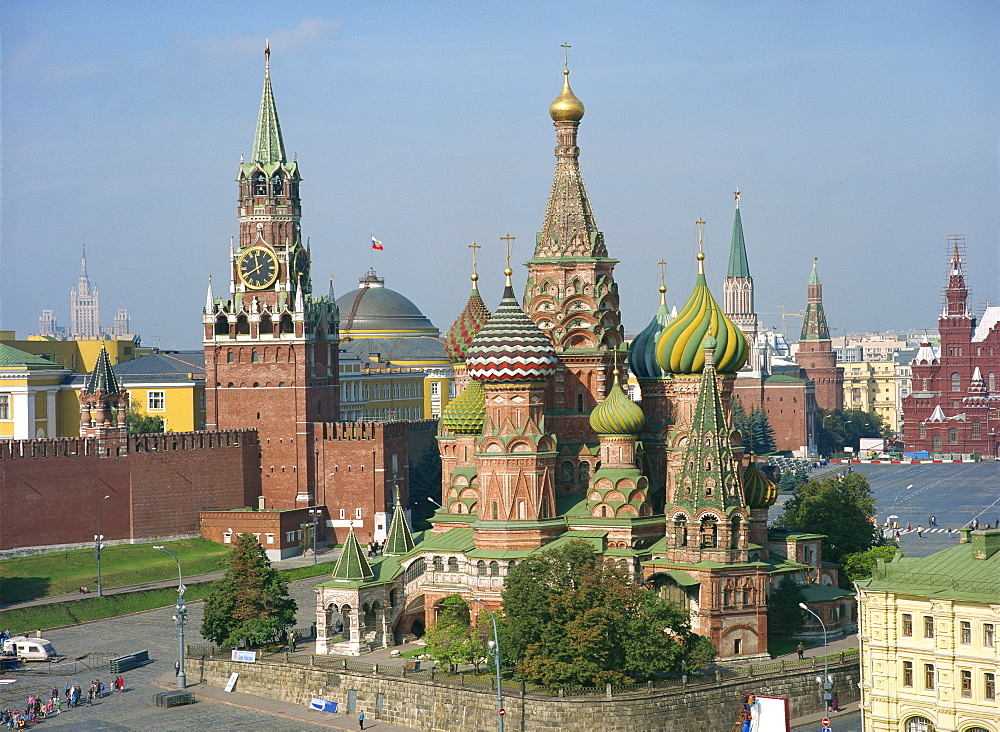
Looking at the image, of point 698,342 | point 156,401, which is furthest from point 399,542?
point 156,401

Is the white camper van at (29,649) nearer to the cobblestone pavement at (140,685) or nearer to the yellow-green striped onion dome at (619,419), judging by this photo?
the cobblestone pavement at (140,685)

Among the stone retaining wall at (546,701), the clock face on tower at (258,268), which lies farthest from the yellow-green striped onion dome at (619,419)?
the clock face on tower at (258,268)

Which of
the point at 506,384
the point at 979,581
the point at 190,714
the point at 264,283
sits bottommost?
the point at 190,714

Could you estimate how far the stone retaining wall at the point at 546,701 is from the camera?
65250mm

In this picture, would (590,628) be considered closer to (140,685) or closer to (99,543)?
(140,685)

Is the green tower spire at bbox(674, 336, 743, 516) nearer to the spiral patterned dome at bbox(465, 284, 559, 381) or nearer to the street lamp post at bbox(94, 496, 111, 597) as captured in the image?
the spiral patterned dome at bbox(465, 284, 559, 381)

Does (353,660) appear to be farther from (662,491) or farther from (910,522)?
(910,522)

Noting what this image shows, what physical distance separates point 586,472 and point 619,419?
466 centimetres

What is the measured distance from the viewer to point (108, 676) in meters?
78.1

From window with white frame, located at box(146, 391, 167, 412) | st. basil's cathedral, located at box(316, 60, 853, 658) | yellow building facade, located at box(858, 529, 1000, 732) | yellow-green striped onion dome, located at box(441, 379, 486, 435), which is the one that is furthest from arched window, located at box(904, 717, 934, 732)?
window with white frame, located at box(146, 391, 167, 412)

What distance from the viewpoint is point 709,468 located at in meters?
72.2

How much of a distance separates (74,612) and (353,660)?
21122mm

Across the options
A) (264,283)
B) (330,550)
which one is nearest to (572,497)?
Result: (330,550)

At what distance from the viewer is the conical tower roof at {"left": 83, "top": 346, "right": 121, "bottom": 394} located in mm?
104312
